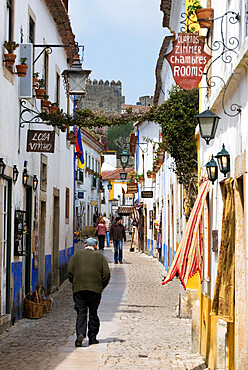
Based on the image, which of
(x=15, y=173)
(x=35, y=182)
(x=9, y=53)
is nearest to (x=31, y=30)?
(x=35, y=182)

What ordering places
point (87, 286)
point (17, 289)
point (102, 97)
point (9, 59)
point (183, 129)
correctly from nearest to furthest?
point (87, 286) → point (9, 59) → point (17, 289) → point (183, 129) → point (102, 97)

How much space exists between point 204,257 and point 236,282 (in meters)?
2.53

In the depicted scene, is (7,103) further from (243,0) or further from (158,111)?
(243,0)

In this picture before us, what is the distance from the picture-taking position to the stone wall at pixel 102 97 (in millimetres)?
107625

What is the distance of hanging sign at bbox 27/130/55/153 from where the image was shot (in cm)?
1321

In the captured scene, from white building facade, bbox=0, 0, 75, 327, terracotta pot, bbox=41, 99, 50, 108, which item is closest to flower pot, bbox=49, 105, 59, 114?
terracotta pot, bbox=41, 99, 50, 108

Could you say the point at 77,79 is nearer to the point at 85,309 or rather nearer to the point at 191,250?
the point at 85,309

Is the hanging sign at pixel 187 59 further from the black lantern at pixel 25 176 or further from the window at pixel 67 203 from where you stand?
the window at pixel 67 203

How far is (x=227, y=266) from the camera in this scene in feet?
22.1

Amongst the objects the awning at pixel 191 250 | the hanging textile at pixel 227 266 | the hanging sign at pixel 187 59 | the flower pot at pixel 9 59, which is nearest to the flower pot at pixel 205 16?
the hanging sign at pixel 187 59

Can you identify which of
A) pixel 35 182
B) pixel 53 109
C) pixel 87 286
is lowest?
pixel 87 286

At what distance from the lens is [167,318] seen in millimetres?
13109

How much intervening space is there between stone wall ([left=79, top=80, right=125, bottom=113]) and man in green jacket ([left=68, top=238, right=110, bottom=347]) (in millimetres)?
97206

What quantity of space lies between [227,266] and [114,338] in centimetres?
459
